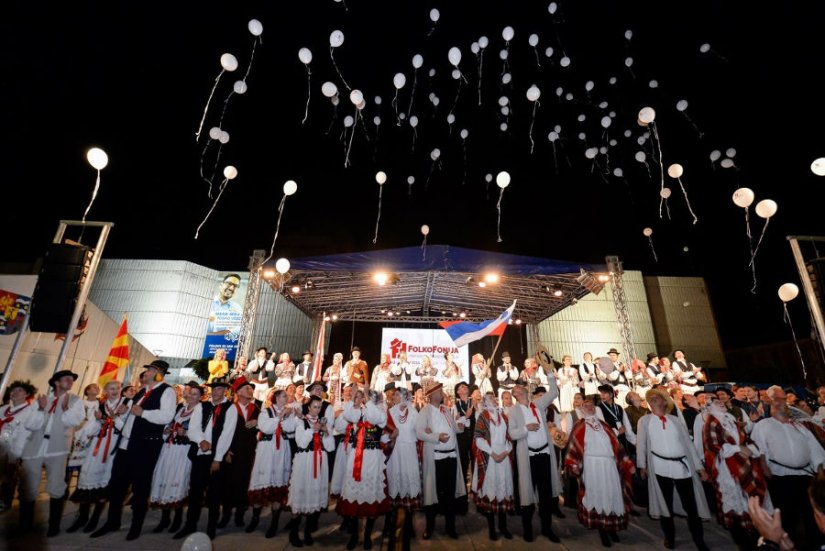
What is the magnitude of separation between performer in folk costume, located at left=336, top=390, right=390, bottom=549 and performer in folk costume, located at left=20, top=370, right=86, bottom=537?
3.23 metres

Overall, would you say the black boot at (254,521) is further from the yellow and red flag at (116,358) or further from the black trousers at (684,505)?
the yellow and red flag at (116,358)

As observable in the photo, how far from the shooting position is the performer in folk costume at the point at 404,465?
14.0ft

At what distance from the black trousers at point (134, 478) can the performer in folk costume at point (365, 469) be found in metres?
2.20

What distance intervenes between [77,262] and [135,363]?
979 cm

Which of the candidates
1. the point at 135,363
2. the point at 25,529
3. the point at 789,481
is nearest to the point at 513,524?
the point at 789,481

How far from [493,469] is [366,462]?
5.16 feet

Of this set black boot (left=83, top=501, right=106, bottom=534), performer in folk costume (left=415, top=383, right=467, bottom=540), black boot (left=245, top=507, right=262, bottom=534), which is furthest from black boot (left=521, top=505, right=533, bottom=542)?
black boot (left=83, top=501, right=106, bottom=534)

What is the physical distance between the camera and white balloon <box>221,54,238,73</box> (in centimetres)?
547

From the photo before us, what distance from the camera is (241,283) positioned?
18000mm

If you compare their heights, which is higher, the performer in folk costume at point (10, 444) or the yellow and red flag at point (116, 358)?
the yellow and red flag at point (116, 358)

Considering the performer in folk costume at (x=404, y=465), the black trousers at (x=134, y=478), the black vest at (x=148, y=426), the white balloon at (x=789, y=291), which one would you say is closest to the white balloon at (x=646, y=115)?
the white balloon at (x=789, y=291)

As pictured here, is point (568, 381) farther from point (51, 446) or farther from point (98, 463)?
point (51, 446)

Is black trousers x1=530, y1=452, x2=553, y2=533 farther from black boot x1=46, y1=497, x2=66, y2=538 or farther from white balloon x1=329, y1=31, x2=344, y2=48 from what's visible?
white balloon x1=329, y1=31, x2=344, y2=48

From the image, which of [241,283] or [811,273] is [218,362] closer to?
[241,283]
